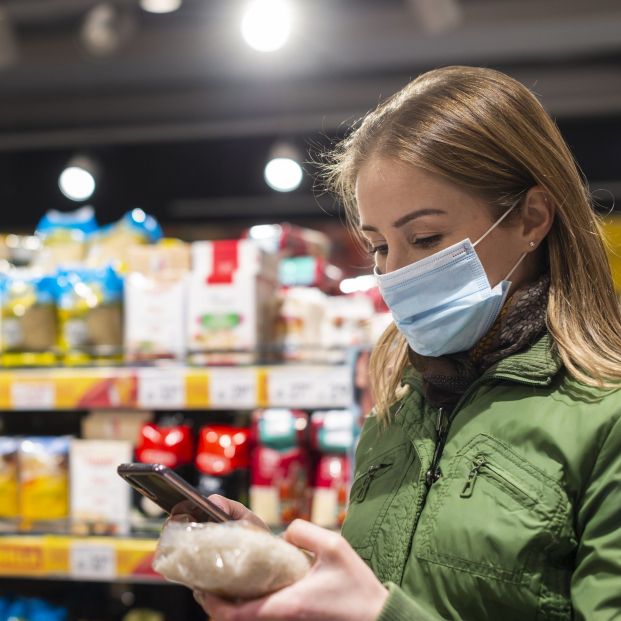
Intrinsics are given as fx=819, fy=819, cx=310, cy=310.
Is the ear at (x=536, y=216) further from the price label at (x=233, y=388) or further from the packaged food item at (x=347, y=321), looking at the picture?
the packaged food item at (x=347, y=321)

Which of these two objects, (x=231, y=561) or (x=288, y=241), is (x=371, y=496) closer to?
(x=231, y=561)

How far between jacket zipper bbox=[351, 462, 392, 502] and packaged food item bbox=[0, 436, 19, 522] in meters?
1.64

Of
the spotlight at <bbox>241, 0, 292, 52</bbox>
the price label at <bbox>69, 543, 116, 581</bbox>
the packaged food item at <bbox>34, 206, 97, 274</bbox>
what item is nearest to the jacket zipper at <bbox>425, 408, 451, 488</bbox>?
the price label at <bbox>69, 543, 116, 581</bbox>

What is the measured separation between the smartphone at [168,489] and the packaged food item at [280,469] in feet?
4.16

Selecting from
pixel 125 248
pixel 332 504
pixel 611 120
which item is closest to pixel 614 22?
pixel 611 120

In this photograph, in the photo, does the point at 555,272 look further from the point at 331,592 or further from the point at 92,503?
the point at 92,503

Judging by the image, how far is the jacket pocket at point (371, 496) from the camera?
111 centimetres

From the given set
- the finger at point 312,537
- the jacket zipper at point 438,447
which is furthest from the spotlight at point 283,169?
the finger at point 312,537

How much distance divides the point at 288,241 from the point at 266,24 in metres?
2.02

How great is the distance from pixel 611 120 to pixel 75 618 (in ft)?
16.3

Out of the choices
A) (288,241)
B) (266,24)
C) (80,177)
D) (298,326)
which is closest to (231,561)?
(298,326)

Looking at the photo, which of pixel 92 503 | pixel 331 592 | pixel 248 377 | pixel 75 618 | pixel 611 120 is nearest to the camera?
pixel 331 592

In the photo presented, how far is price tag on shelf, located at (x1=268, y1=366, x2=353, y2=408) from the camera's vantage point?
6.99 ft

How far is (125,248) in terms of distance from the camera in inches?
110
